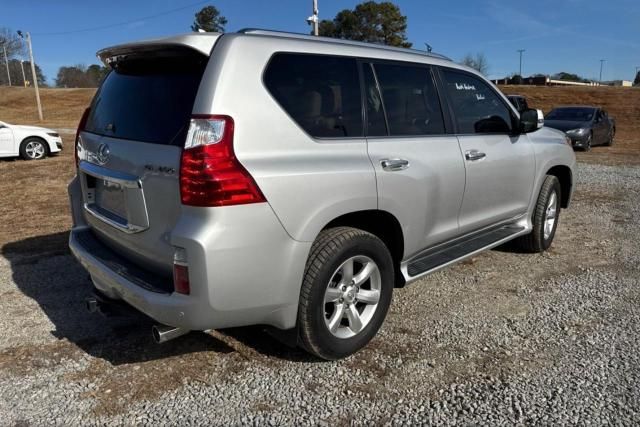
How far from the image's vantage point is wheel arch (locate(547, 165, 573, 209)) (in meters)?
5.48

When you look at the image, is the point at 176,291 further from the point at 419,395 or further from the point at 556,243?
the point at 556,243

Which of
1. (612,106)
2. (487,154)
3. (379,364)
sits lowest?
(379,364)

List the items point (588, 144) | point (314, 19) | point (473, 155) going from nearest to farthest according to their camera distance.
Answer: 1. point (473, 155)
2. point (588, 144)
3. point (314, 19)

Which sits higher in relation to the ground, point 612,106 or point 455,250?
point 612,106

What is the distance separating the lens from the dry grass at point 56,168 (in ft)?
22.1

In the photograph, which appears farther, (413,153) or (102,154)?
(413,153)

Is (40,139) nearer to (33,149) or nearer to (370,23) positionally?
(33,149)

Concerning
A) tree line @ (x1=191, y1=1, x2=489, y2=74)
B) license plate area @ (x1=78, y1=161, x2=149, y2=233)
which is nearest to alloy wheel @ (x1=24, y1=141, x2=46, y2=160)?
license plate area @ (x1=78, y1=161, x2=149, y2=233)

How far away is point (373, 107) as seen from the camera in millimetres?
3273

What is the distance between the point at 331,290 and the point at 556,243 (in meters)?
3.80

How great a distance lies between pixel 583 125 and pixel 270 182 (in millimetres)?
17031

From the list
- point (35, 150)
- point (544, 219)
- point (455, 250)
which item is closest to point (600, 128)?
point (544, 219)

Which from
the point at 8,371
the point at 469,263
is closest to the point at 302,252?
the point at 8,371

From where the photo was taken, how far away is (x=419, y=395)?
9.27 ft
